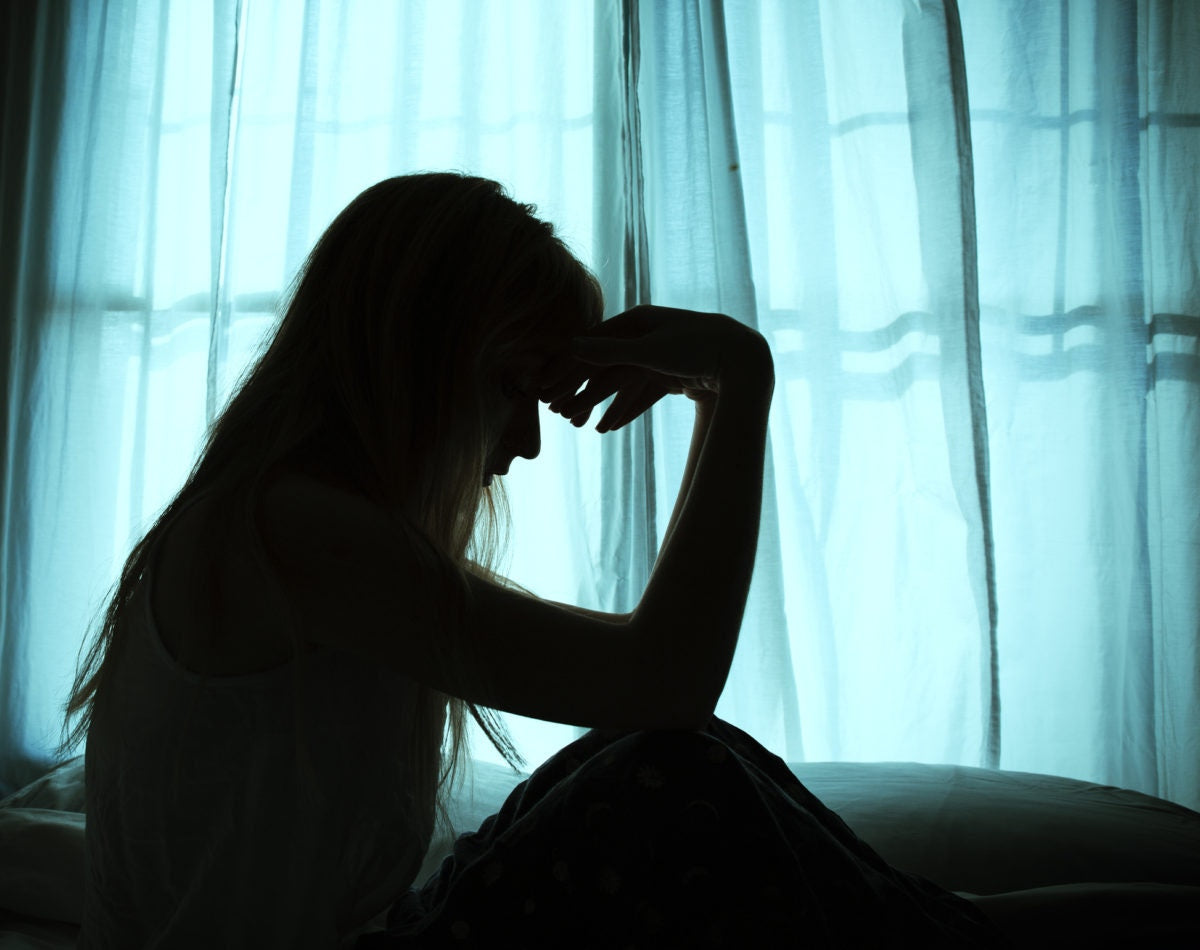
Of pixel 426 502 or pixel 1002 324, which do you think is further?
pixel 1002 324

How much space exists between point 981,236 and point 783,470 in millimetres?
561

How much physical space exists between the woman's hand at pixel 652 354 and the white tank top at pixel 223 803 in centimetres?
32

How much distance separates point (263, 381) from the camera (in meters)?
0.69

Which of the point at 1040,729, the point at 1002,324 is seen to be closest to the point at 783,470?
the point at 1002,324

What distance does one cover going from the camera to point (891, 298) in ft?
5.27

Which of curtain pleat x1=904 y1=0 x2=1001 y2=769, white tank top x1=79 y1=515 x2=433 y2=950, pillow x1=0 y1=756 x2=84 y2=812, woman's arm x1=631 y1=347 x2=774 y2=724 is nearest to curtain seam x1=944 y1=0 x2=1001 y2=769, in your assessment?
curtain pleat x1=904 y1=0 x2=1001 y2=769

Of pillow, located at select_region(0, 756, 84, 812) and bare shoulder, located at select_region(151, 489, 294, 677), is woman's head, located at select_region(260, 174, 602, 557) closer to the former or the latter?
bare shoulder, located at select_region(151, 489, 294, 677)

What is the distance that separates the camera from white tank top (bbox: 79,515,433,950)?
2.00 ft

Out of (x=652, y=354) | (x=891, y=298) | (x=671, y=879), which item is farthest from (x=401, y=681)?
(x=891, y=298)

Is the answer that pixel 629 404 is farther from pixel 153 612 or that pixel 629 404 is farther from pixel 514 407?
pixel 153 612

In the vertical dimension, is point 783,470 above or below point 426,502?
above

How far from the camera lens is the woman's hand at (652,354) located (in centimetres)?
78

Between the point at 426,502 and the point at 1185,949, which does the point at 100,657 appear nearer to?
the point at 426,502

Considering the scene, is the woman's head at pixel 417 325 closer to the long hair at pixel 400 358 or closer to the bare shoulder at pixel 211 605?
the long hair at pixel 400 358
